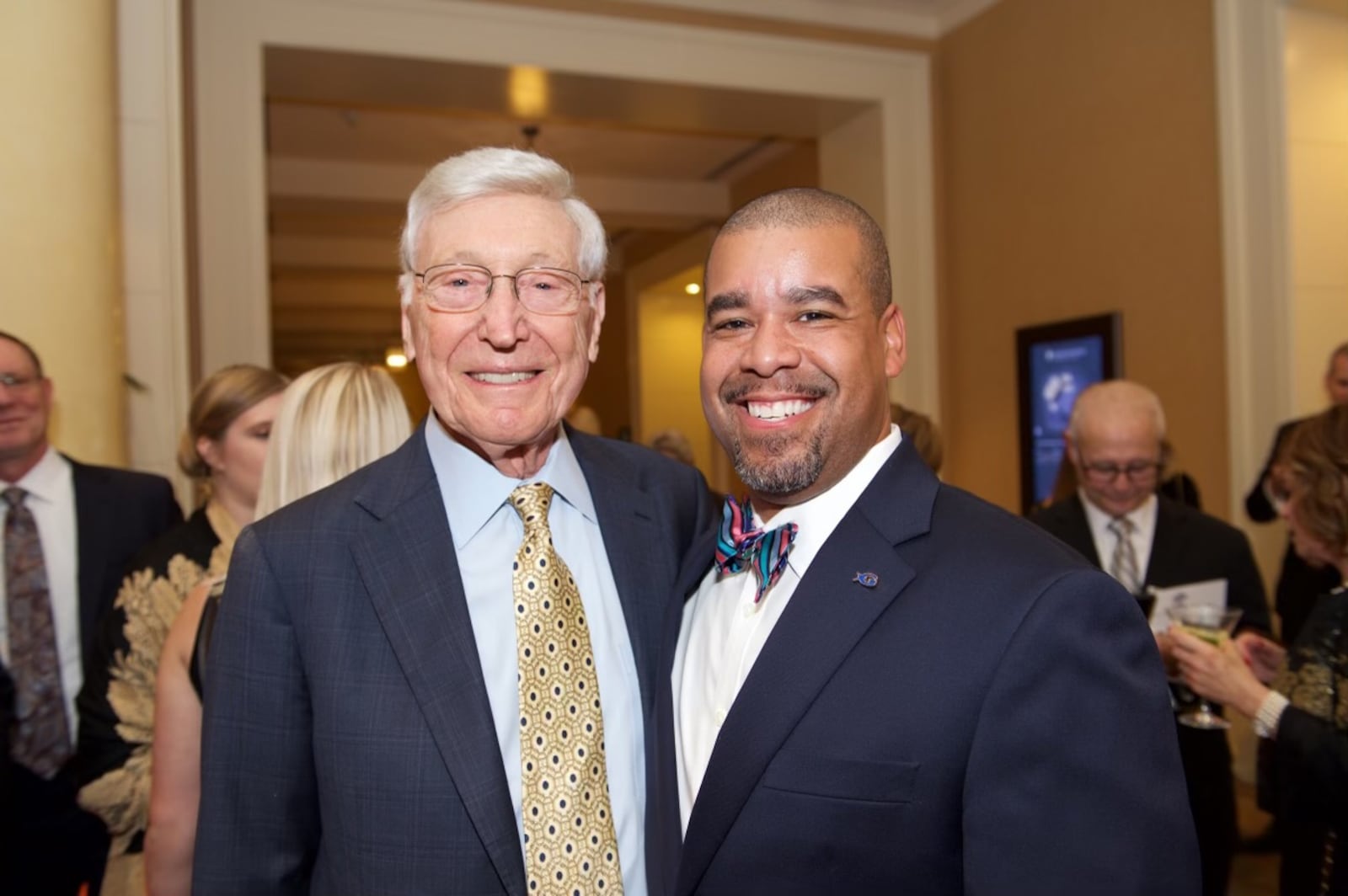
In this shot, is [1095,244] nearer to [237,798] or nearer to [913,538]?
[913,538]

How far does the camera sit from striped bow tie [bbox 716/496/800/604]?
1.49 meters

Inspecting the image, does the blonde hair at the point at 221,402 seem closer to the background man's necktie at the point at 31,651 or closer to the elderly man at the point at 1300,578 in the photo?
the background man's necktie at the point at 31,651

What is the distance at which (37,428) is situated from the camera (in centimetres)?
294

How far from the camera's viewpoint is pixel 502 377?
1.55 m

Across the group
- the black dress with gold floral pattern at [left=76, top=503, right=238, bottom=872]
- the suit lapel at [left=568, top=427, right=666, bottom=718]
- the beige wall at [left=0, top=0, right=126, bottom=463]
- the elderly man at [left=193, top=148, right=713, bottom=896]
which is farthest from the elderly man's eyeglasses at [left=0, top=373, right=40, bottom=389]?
the suit lapel at [left=568, top=427, right=666, bottom=718]

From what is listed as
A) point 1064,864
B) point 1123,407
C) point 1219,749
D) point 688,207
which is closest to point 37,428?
point 1064,864

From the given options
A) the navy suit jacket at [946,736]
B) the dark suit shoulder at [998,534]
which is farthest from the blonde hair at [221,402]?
the dark suit shoulder at [998,534]

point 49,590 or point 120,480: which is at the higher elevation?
point 120,480

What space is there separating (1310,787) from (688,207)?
8696 mm

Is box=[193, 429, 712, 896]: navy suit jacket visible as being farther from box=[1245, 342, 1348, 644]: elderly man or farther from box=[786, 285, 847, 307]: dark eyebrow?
box=[1245, 342, 1348, 644]: elderly man

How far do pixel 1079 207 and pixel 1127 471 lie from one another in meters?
3.08

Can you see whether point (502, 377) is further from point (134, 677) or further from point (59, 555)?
point (59, 555)

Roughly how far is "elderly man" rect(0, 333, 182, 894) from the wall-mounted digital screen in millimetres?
4471

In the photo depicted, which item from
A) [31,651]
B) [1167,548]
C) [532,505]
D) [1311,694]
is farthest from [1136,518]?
[31,651]
